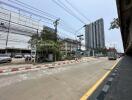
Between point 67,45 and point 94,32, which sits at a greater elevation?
point 94,32

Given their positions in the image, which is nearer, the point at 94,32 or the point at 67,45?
the point at 94,32

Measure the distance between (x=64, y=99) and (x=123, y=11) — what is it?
1115 cm

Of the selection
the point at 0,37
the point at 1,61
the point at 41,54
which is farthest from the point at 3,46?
the point at 1,61

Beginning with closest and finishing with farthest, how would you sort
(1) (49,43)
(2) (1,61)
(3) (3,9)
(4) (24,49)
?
(2) (1,61)
(1) (49,43)
(3) (3,9)
(4) (24,49)

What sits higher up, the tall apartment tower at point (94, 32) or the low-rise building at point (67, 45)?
the tall apartment tower at point (94, 32)

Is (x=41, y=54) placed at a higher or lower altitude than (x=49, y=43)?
lower

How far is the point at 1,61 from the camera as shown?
31.7m

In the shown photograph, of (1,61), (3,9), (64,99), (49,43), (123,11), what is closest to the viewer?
(64,99)

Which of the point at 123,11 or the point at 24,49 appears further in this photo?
the point at 24,49

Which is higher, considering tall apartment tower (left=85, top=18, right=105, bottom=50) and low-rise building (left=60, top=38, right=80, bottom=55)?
tall apartment tower (left=85, top=18, right=105, bottom=50)

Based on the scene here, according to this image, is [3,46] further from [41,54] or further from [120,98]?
[120,98]

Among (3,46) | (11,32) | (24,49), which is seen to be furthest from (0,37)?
(24,49)

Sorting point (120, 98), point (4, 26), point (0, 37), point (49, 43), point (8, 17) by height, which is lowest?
point (120, 98)

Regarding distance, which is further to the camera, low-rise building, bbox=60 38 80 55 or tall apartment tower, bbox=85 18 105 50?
low-rise building, bbox=60 38 80 55
